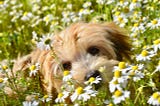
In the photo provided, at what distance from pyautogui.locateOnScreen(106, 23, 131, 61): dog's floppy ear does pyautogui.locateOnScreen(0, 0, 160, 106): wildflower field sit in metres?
0.05

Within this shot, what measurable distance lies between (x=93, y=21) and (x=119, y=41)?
686mm

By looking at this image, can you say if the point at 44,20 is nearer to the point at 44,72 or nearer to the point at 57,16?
the point at 57,16

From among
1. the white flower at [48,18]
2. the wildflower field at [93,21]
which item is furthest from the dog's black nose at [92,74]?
the white flower at [48,18]

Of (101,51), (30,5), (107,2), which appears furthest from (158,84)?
(30,5)

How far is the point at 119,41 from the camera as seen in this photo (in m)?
4.68

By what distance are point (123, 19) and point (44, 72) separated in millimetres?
972

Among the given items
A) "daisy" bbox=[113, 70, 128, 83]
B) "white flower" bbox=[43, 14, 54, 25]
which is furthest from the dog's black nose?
"white flower" bbox=[43, 14, 54, 25]

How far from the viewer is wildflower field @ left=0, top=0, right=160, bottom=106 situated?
122 inches

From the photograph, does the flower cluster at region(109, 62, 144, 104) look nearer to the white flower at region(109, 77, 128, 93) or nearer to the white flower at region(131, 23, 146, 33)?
the white flower at region(109, 77, 128, 93)

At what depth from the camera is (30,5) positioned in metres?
6.89

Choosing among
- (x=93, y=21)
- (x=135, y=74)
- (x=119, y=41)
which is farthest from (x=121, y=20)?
(x=135, y=74)

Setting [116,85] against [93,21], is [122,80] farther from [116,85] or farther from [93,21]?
[93,21]

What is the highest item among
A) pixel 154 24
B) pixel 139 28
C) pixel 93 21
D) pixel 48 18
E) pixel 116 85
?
pixel 48 18

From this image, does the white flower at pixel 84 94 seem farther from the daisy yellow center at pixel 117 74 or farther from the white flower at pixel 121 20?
the white flower at pixel 121 20
